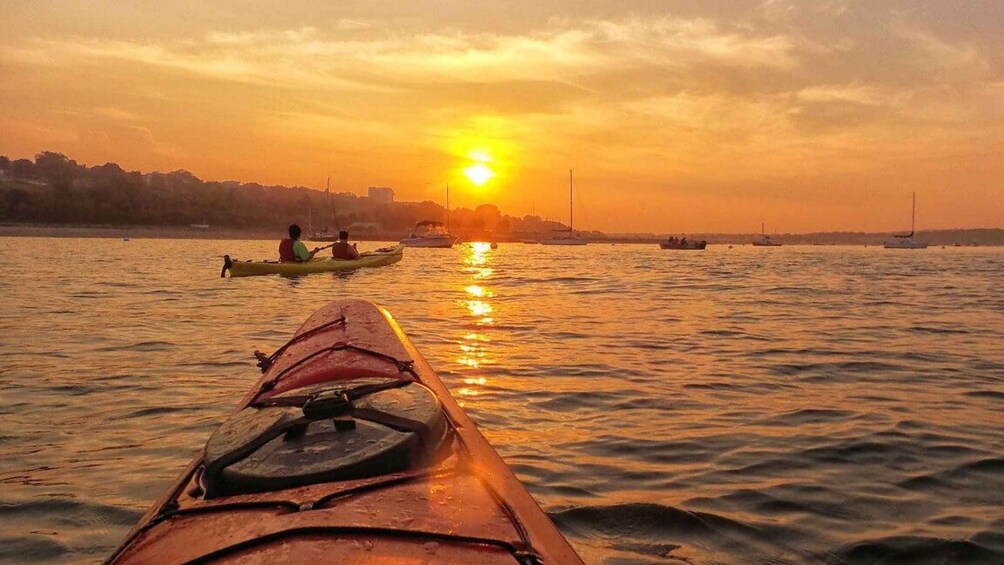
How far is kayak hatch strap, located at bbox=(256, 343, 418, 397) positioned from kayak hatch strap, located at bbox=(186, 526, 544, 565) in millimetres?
2196

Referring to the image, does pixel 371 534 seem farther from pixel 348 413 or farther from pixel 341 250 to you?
pixel 341 250

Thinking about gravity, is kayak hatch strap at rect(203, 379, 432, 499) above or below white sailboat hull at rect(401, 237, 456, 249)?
below

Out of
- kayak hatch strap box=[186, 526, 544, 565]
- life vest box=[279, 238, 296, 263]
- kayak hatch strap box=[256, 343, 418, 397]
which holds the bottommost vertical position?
kayak hatch strap box=[186, 526, 544, 565]

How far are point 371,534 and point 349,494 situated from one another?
350mm

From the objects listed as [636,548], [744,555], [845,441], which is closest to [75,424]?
[636,548]

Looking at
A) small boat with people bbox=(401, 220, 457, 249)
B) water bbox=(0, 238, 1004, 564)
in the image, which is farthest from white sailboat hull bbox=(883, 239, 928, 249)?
water bbox=(0, 238, 1004, 564)

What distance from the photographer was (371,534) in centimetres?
200

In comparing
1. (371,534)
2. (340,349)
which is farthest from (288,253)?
(371,534)

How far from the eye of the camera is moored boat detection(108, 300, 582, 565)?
6.43 feet

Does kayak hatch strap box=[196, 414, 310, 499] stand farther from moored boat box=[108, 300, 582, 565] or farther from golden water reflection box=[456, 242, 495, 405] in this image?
golden water reflection box=[456, 242, 495, 405]

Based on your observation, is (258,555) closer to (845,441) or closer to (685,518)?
(685,518)

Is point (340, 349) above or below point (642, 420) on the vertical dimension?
above

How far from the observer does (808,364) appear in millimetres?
8891

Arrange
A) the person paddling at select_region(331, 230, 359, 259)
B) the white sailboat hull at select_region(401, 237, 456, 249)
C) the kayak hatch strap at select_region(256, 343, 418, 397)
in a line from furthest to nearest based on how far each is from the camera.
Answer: the white sailboat hull at select_region(401, 237, 456, 249) → the person paddling at select_region(331, 230, 359, 259) → the kayak hatch strap at select_region(256, 343, 418, 397)
